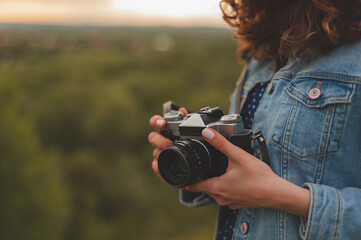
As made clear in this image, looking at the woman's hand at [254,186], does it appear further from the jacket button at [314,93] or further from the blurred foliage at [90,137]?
the blurred foliage at [90,137]

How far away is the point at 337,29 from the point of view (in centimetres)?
76

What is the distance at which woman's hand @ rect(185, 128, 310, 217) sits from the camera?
722mm

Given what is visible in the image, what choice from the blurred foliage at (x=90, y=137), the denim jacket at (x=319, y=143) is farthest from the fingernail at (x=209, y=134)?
the blurred foliage at (x=90, y=137)

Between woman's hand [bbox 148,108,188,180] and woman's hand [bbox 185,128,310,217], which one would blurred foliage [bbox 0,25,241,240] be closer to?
woman's hand [bbox 148,108,188,180]

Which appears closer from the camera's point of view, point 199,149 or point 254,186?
point 254,186

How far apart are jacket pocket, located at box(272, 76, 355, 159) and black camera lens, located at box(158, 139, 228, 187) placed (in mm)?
167

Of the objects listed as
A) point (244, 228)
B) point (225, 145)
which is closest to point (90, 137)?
point (244, 228)

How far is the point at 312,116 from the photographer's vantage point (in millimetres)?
762

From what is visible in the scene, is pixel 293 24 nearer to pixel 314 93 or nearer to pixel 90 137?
pixel 314 93

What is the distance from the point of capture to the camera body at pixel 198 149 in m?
0.82

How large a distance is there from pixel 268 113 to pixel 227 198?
23 cm

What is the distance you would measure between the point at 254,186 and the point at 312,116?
199mm

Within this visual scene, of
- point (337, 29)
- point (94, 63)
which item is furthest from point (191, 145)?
point (94, 63)

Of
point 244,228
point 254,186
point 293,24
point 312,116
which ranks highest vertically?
point 293,24
